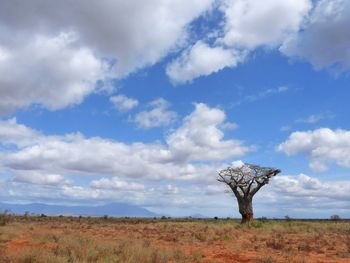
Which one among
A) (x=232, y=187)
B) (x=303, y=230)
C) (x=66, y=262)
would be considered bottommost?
(x=66, y=262)

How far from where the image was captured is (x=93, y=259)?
18.3 meters

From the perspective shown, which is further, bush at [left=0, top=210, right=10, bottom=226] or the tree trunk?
the tree trunk

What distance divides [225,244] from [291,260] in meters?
8.09

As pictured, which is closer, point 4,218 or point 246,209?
point 4,218

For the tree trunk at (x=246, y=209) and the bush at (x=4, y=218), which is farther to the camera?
the tree trunk at (x=246, y=209)

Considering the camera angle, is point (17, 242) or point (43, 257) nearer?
point (43, 257)

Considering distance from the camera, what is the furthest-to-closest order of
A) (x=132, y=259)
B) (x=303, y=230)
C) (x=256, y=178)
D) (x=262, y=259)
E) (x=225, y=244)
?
(x=256, y=178) < (x=303, y=230) < (x=225, y=244) < (x=262, y=259) < (x=132, y=259)

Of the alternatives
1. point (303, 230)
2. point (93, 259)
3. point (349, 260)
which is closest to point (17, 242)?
point (93, 259)

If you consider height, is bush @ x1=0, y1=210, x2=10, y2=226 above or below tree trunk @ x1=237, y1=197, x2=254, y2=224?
below

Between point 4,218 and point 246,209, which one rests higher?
point 246,209

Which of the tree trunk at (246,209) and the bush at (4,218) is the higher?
the tree trunk at (246,209)

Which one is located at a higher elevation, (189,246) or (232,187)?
(232,187)

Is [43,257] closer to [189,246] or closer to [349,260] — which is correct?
[189,246]

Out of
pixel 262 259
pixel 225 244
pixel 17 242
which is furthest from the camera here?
pixel 225 244
